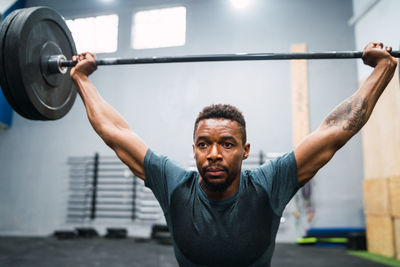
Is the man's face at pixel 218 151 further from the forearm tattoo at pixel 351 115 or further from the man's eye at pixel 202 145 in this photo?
the forearm tattoo at pixel 351 115

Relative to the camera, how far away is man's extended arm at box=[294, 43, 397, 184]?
121 cm

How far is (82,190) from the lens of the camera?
20.4 feet

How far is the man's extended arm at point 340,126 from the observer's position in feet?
3.97

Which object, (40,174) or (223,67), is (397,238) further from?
(40,174)

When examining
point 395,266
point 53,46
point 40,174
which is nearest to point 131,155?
point 53,46

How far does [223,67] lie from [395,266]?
406 centimetres

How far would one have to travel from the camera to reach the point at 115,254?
13.2 feet

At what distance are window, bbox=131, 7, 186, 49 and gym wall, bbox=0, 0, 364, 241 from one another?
0.12m

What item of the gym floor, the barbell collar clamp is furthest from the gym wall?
the barbell collar clamp

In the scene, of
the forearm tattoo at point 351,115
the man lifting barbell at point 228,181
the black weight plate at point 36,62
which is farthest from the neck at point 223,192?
the black weight plate at point 36,62

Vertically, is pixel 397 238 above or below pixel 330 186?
below

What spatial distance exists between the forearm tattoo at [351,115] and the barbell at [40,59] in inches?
16.6

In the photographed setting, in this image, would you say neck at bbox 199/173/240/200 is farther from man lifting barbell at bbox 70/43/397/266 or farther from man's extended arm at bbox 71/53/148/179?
man's extended arm at bbox 71/53/148/179

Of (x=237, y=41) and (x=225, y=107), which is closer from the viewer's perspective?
(x=225, y=107)
